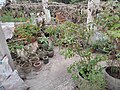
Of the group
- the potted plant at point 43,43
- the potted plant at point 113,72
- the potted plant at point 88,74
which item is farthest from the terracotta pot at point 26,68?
the potted plant at point 113,72

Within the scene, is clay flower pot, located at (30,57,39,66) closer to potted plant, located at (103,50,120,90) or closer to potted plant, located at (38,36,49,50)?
potted plant, located at (38,36,49,50)

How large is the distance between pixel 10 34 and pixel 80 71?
217 cm

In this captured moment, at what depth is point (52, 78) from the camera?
3.63 meters

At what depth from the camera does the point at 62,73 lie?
12.4 feet

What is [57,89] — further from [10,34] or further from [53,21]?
[53,21]

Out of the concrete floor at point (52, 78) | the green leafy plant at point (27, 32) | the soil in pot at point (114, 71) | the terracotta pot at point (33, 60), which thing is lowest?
the concrete floor at point (52, 78)

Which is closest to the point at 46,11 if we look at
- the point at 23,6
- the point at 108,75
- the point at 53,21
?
the point at 53,21

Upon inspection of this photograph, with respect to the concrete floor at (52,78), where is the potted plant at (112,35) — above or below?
above

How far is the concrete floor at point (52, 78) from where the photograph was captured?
336 centimetres

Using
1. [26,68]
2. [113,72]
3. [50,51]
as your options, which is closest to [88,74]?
[113,72]

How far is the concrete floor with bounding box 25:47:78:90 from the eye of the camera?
3358 millimetres

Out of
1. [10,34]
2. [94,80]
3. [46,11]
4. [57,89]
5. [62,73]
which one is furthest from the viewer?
[46,11]

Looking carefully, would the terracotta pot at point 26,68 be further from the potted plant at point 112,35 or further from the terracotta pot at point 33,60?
the potted plant at point 112,35

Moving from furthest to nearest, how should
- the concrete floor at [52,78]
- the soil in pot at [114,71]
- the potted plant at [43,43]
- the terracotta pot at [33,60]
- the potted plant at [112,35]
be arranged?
the potted plant at [43,43] < the terracotta pot at [33,60] < the concrete floor at [52,78] < the soil in pot at [114,71] < the potted plant at [112,35]
